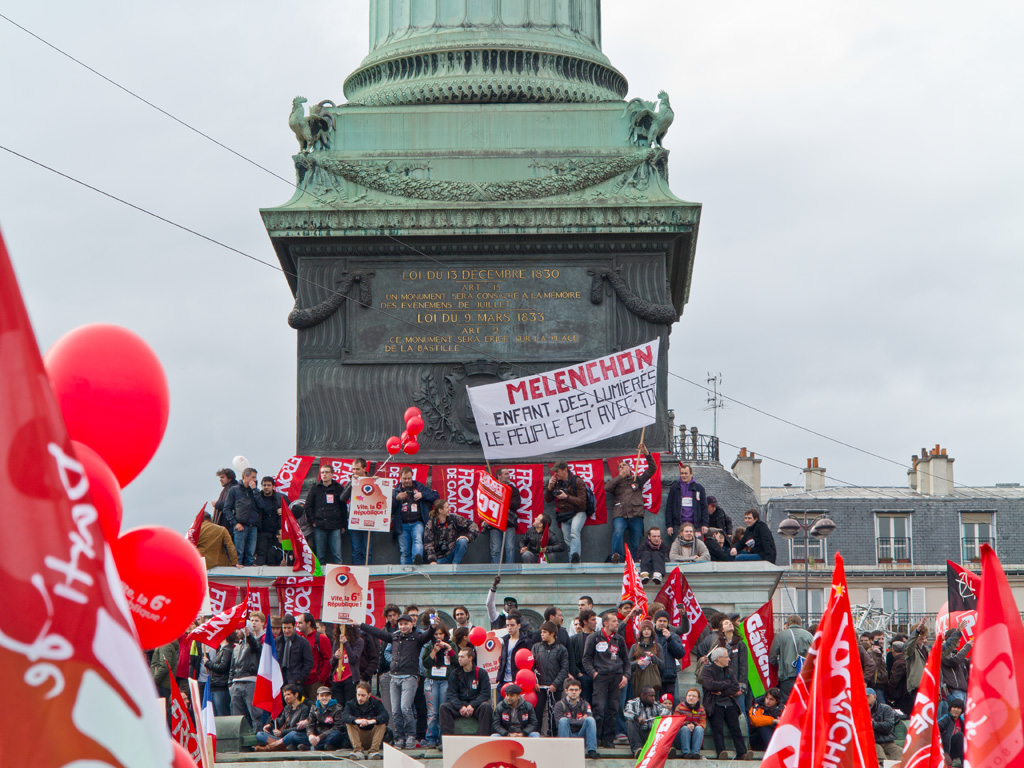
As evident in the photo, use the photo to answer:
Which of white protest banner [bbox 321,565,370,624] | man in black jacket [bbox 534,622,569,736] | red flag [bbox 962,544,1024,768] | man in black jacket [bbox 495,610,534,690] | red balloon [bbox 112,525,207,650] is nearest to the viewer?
red balloon [bbox 112,525,207,650]

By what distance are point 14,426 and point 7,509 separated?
0.64 ft

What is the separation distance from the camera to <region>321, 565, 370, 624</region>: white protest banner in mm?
18000

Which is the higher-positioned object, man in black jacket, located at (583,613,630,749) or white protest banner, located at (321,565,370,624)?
white protest banner, located at (321,565,370,624)

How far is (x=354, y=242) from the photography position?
24.1 m

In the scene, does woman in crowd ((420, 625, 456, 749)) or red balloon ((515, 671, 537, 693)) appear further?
woman in crowd ((420, 625, 456, 749))

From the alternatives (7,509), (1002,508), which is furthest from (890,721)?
(1002,508)

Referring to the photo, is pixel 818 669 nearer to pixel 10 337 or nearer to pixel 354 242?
pixel 10 337

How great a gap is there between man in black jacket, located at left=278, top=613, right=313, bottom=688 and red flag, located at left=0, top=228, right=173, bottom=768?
13.7m

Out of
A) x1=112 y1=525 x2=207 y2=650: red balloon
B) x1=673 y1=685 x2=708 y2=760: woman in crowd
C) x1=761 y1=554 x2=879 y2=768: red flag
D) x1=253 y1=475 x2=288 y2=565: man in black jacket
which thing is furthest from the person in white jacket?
x1=112 y1=525 x2=207 y2=650: red balloon

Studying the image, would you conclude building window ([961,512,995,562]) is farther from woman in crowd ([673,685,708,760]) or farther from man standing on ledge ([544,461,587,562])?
woman in crowd ([673,685,708,760])

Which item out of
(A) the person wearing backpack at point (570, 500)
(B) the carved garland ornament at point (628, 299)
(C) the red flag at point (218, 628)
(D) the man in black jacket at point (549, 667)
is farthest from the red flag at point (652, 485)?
(C) the red flag at point (218, 628)

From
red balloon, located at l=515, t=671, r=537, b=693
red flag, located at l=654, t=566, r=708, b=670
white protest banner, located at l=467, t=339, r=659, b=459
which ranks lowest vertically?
red balloon, located at l=515, t=671, r=537, b=693

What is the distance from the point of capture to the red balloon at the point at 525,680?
15984 mm

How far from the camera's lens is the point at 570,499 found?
69.2 ft
